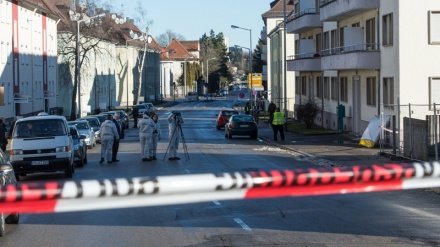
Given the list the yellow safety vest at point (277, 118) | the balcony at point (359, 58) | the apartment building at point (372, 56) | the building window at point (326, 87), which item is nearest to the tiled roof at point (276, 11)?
the apartment building at point (372, 56)

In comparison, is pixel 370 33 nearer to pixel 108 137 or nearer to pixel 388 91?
pixel 388 91

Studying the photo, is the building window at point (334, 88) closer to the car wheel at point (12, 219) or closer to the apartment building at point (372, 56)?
the apartment building at point (372, 56)

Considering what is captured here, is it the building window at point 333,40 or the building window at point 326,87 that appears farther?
the building window at point 326,87

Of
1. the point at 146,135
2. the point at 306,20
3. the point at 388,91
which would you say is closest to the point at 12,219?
the point at 146,135

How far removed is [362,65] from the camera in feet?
117

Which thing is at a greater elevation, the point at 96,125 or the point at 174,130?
the point at 174,130

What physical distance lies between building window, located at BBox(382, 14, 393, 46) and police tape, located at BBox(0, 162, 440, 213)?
29.1 m

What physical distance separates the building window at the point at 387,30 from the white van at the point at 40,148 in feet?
52.2

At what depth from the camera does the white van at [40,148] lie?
75.3 ft

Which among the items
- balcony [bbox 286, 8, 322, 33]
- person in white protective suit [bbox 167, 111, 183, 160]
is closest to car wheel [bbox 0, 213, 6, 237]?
person in white protective suit [bbox 167, 111, 183, 160]

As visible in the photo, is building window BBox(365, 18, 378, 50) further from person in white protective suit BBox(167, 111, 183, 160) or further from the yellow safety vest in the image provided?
person in white protective suit BBox(167, 111, 183, 160)

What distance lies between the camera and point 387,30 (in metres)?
33.9

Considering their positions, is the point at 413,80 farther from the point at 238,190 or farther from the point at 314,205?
the point at 238,190

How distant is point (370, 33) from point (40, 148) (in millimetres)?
19817
